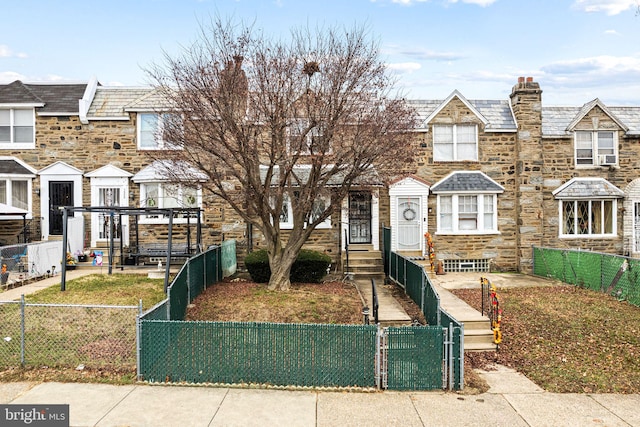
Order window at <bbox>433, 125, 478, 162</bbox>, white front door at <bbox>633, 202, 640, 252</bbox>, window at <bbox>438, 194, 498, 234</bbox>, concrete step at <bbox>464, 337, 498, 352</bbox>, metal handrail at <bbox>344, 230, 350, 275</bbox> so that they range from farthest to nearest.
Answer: white front door at <bbox>633, 202, 640, 252</bbox>, window at <bbox>433, 125, 478, 162</bbox>, window at <bbox>438, 194, 498, 234</bbox>, metal handrail at <bbox>344, 230, 350, 275</bbox>, concrete step at <bbox>464, 337, 498, 352</bbox>

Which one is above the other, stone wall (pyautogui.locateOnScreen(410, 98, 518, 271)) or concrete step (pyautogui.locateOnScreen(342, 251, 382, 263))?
stone wall (pyautogui.locateOnScreen(410, 98, 518, 271))

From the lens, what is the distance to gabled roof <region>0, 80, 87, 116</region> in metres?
20.5

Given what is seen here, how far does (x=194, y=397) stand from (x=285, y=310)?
4.80m

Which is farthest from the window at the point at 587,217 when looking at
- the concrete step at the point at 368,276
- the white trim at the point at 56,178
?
the white trim at the point at 56,178

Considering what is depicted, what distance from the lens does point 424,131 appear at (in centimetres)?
2058

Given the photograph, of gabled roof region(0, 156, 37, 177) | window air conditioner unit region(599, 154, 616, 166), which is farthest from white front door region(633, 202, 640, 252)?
gabled roof region(0, 156, 37, 177)

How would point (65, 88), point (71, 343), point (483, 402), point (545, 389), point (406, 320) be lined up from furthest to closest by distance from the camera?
1. point (65, 88)
2. point (406, 320)
3. point (71, 343)
4. point (545, 389)
5. point (483, 402)

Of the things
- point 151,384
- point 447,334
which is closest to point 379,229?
point 447,334

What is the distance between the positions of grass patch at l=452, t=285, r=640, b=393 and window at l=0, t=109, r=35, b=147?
60.7 ft

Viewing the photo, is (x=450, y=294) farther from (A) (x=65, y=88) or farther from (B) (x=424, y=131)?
(A) (x=65, y=88)

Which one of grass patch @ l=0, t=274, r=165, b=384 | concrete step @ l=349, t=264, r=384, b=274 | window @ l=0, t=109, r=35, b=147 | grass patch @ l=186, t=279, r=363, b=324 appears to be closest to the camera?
grass patch @ l=0, t=274, r=165, b=384

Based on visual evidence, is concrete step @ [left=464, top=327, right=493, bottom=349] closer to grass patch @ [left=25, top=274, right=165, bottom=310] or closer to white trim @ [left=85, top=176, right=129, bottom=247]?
grass patch @ [left=25, top=274, right=165, bottom=310]

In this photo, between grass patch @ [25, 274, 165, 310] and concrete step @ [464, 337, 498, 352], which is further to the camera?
grass patch @ [25, 274, 165, 310]

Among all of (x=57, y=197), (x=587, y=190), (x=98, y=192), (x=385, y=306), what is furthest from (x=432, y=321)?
(x=57, y=197)
